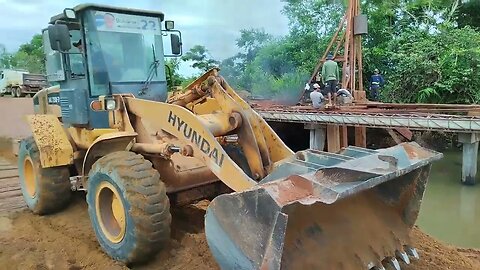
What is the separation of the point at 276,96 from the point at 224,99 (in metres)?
13.7

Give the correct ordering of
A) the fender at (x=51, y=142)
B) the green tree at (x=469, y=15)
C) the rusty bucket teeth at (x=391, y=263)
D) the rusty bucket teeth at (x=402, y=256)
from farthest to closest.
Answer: the green tree at (x=469, y=15), the fender at (x=51, y=142), the rusty bucket teeth at (x=402, y=256), the rusty bucket teeth at (x=391, y=263)

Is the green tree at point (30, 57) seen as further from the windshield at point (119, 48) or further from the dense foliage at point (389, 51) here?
the windshield at point (119, 48)

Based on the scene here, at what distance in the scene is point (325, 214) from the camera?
11.4ft

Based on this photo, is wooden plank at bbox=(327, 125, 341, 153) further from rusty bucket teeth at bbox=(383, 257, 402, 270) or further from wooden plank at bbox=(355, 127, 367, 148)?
rusty bucket teeth at bbox=(383, 257, 402, 270)

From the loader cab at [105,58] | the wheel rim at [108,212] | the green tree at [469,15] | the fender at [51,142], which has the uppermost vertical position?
the green tree at [469,15]

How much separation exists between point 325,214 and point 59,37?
3.17 m

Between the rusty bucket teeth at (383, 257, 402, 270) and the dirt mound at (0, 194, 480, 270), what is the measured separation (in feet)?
1.75

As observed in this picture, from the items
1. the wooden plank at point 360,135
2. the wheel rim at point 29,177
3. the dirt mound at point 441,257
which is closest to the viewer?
the dirt mound at point 441,257

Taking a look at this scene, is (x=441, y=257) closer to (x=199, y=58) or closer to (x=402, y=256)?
(x=402, y=256)

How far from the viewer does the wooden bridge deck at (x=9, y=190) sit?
20.8 ft

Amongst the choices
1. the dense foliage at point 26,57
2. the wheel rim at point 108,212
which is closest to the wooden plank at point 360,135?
the wheel rim at point 108,212

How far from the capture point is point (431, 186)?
959 cm

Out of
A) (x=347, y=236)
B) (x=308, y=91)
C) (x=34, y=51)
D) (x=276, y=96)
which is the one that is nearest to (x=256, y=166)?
(x=347, y=236)

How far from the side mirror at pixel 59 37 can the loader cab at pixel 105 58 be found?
0.09m
